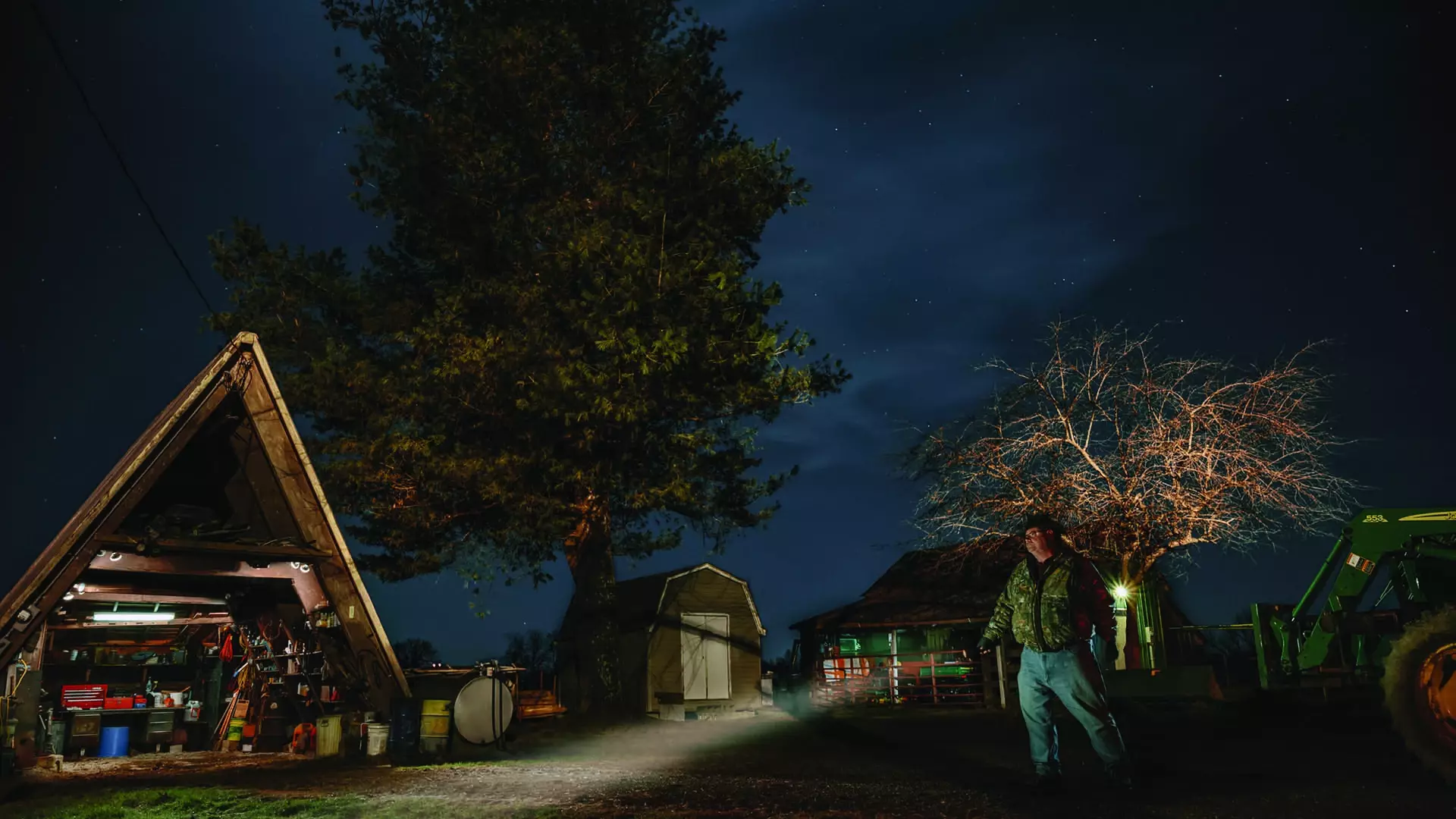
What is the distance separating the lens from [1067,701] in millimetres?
7434

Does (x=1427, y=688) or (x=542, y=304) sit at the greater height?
(x=542, y=304)

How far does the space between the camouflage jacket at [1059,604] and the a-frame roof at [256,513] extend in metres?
10.9

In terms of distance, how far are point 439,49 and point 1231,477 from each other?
2220 centimetres

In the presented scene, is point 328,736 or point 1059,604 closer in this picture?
point 1059,604

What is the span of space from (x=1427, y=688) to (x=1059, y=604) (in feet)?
10.8

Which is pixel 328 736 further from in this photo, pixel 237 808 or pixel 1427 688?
pixel 1427 688

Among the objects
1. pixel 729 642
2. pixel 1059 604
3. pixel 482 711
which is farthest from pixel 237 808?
pixel 729 642

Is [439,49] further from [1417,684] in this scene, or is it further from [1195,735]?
[1417,684]

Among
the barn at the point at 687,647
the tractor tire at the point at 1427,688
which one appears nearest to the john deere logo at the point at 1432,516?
the tractor tire at the point at 1427,688

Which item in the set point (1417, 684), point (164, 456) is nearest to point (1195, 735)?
point (1417, 684)

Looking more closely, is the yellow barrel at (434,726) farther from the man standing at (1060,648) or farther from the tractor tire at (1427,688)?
the tractor tire at (1427,688)

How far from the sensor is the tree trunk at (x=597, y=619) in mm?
21438

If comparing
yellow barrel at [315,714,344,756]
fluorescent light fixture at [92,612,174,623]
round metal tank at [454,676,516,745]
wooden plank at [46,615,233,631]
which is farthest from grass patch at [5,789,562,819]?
wooden plank at [46,615,233,631]

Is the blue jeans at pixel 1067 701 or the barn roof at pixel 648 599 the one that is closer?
the blue jeans at pixel 1067 701
